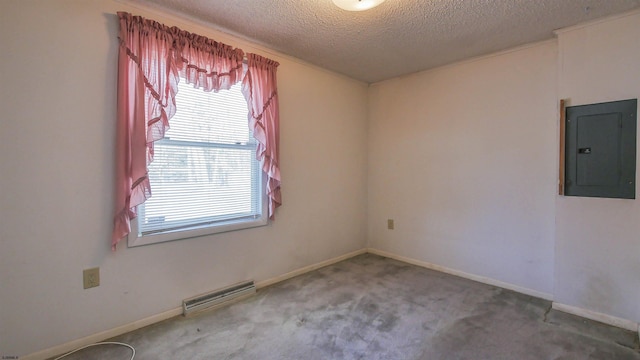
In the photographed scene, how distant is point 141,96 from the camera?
200 centimetres

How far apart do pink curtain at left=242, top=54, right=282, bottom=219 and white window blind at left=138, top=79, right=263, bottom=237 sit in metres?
0.11

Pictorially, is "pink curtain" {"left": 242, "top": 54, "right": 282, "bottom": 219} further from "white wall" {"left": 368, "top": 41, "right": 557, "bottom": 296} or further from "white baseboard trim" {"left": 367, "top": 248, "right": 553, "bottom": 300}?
"white baseboard trim" {"left": 367, "top": 248, "right": 553, "bottom": 300}

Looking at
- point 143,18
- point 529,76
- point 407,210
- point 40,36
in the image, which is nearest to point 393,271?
point 407,210

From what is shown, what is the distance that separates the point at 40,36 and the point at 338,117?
2643mm

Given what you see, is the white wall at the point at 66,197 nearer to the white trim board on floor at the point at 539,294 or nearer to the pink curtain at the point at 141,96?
the pink curtain at the point at 141,96

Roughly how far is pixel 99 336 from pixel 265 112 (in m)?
2.05

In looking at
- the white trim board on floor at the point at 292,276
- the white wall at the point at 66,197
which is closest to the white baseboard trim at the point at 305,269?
the white trim board on floor at the point at 292,276

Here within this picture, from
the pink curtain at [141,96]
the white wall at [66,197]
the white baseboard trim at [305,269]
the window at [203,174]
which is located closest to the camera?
the white wall at [66,197]

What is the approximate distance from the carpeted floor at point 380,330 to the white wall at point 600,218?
0.73ft

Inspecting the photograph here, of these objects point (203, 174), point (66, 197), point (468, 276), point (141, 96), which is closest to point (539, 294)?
point (468, 276)

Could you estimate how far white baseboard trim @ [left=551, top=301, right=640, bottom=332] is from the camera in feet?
6.96

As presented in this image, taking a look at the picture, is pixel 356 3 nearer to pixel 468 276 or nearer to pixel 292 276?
pixel 292 276

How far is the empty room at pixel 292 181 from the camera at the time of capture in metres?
1.80

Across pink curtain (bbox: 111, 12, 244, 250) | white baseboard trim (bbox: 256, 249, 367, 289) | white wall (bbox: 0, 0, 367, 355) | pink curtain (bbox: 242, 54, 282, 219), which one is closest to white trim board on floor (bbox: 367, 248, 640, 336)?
white baseboard trim (bbox: 256, 249, 367, 289)
